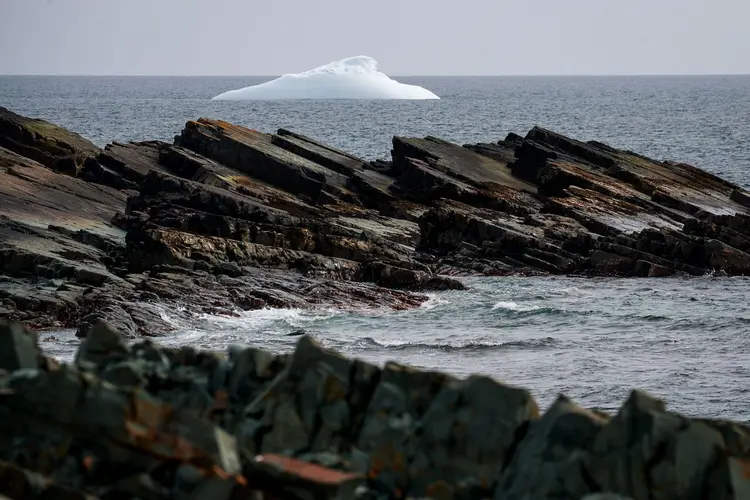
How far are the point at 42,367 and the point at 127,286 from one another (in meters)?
23.5

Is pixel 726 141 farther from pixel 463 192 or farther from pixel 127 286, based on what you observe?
pixel 127 286

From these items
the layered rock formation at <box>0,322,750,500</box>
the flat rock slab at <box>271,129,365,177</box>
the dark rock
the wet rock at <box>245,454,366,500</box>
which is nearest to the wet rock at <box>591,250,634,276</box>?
the flat rock slab at <box>271,129,365,177</box>

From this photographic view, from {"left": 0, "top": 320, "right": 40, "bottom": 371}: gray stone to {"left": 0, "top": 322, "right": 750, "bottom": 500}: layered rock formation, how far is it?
1.2 inches

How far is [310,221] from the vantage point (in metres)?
44.8

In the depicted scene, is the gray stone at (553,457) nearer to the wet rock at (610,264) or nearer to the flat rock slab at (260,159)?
the wet rock at (610,264)

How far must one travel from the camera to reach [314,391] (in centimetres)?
1267

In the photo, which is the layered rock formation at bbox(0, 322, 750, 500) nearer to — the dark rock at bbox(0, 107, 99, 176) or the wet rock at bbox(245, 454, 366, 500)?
the wet rock at bbox(245, 454, 366, 500)

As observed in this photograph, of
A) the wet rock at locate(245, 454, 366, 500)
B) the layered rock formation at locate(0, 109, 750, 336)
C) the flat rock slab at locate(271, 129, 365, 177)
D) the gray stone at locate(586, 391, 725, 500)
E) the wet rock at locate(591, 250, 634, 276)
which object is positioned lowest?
the wet rock at locate(591, 250, 634, 276)

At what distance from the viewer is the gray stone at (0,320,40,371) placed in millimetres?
13156

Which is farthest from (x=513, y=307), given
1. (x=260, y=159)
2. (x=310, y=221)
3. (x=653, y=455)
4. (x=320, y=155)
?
(x=653, y=455)

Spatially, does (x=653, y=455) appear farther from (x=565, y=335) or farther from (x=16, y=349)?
(x=565, y=335)

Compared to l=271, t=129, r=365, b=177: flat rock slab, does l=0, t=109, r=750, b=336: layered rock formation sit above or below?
below

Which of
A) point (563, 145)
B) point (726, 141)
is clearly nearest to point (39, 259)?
point (563, 145)

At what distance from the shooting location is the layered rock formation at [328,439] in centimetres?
1106
